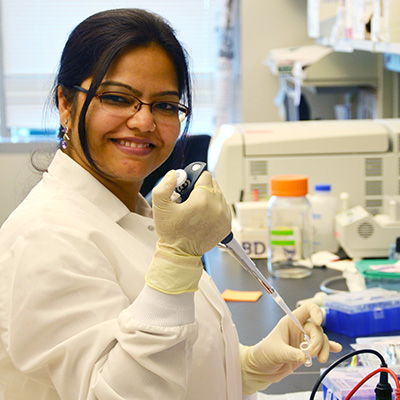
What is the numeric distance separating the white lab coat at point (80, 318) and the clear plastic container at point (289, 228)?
108 centimetres

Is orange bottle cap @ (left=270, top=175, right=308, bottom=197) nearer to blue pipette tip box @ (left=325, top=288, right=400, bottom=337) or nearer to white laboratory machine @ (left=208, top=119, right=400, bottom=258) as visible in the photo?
white laboratory machine @ (left=208, top=119, right=400, bottom=258)

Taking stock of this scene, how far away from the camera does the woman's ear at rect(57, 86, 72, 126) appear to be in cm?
113

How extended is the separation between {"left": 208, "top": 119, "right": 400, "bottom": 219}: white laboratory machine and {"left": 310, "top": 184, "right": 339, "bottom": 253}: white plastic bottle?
14 centimetres

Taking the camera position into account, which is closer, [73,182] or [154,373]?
[154,373]

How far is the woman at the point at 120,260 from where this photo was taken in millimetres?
830

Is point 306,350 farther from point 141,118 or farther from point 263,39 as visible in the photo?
point 263,39

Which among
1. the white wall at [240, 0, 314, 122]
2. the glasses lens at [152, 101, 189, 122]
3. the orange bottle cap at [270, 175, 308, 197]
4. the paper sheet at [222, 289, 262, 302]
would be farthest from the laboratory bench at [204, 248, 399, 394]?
the white wall at [240, 0, 314, 122]

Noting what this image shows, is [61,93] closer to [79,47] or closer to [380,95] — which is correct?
[79,47]

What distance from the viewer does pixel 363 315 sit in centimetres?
147

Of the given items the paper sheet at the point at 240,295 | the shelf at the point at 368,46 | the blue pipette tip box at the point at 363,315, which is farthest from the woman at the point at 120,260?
the shelf at the point at 368,46

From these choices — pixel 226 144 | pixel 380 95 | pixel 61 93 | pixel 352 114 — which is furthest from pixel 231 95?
pixel 61 93

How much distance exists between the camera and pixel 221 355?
1067 mm

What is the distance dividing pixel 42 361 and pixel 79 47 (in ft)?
1.74

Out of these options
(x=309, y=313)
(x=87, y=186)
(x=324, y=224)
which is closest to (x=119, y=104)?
(x=87, y=186)
